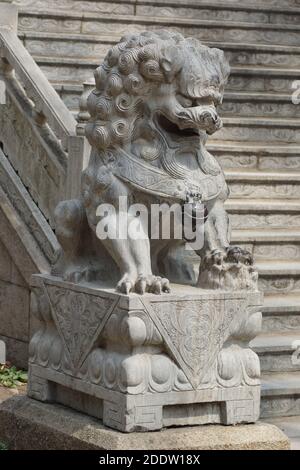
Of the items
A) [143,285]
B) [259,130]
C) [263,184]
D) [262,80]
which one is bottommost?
[143,285]

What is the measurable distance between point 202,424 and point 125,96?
184cm

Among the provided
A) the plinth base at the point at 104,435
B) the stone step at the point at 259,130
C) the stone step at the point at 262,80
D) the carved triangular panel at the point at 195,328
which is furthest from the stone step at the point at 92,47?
the carved triangular panel at the point at 195,328

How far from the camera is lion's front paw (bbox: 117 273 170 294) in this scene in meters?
8.07

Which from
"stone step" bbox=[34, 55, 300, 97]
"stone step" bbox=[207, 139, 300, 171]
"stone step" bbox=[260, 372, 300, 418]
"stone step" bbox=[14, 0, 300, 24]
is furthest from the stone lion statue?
"stone step" bbox=[14, 0, 300, 24]

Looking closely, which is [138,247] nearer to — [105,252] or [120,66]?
[105,252]

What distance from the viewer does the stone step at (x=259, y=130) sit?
13.0 meters

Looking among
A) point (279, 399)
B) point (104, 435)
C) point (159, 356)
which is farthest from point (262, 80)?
point (104, 435)

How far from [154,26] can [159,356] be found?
22.3 ft

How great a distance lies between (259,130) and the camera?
1309 centimetres

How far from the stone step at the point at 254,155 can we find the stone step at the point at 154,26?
6.21 ft

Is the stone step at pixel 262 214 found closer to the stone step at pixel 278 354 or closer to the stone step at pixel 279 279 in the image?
the stone step at pixel 279 279

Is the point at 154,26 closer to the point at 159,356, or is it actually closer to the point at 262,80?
the point at 262,80
